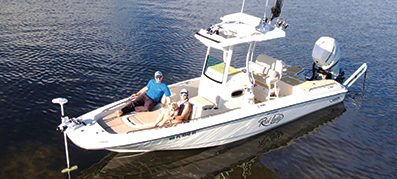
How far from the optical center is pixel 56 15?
70.6ft

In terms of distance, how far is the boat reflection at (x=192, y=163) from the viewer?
28.0ft

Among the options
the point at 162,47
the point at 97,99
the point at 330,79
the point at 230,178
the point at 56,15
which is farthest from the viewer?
the point at 56,15

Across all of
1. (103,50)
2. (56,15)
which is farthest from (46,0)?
(103,50)

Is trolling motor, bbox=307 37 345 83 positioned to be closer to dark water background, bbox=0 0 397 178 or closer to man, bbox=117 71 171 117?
dark water background, bbox=0 0 397 178

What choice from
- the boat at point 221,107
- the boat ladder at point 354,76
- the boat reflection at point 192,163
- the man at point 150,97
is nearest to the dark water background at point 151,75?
the boat reflection at point 192,163

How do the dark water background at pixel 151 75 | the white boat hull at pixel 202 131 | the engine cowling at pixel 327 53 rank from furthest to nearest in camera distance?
the engine cowling at pixel 327 53, the dark water background at pixel 151 75, the white boat hull at pixel 202 131

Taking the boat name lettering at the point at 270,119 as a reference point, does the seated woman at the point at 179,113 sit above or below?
above

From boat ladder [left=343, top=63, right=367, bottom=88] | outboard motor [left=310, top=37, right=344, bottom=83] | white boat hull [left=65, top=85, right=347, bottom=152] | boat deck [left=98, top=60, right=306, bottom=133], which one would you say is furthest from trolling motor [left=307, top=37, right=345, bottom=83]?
boat deck [left=98, top=60, right=306, bottom=133]

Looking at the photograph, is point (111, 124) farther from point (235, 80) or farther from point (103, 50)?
point (103, 50)

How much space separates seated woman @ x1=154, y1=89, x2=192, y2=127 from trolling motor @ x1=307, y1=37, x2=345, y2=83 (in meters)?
6.83

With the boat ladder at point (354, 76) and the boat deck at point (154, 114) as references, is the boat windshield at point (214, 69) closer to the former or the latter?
the boat deck at point (154, 114)

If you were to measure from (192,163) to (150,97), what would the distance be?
2.50 meters

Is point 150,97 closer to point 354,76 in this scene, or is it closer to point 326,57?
point 326,57

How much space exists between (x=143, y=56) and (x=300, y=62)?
9.03 meters
